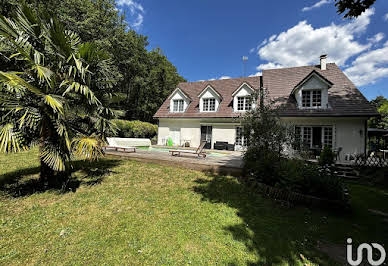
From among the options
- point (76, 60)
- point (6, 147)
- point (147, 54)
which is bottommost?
point (6, 147)

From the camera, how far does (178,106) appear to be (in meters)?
20.5

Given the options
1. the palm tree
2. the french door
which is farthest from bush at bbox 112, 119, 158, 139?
the palm tree

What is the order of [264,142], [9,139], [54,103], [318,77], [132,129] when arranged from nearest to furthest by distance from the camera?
1. [9,139]
2. [54,103]
3. [264,142]
4. [318,77]
5. [132,129]

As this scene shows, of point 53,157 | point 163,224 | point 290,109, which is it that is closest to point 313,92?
point 290,109

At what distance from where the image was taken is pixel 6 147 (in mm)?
4160

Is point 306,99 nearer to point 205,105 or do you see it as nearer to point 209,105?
point 209,105

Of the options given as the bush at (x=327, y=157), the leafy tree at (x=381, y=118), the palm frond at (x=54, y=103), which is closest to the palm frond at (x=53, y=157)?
the palm frond at (x=54, y=103)

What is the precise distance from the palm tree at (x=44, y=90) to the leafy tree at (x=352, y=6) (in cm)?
845

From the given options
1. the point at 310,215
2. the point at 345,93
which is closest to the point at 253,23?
the point at 345,93

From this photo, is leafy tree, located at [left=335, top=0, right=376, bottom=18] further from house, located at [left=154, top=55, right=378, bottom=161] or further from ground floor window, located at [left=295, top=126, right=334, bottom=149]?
ground floor window, located at [left=295, top=126, right=334, bottom=149]

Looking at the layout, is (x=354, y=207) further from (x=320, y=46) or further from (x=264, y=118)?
(x=320, y=46)

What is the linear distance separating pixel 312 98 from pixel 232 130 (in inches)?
296

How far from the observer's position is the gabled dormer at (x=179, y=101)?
796 inches

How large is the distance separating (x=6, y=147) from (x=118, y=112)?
3.30 m
